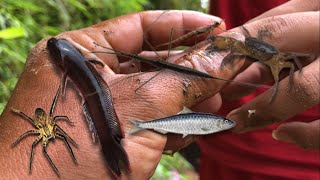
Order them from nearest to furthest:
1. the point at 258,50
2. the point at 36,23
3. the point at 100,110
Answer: the point at 100,110
the point at 258,50
the point at 36,23

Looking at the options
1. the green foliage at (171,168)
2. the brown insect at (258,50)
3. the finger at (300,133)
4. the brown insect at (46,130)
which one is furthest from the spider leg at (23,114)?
the green foliage at (171,168)

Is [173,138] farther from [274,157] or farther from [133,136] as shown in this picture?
[274,157]

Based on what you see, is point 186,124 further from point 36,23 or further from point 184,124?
point 36,23

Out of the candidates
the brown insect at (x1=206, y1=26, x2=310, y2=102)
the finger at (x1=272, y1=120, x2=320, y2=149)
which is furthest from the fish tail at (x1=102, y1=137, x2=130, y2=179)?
the finger at (x1=272, y1=120, x2=320, y2=149)

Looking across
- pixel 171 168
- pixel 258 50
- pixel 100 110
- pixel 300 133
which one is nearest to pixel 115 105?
pixel 100 110

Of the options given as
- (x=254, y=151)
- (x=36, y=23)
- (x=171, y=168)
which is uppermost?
(x=36, y=23)

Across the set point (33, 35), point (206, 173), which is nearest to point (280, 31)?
point (206, 173)

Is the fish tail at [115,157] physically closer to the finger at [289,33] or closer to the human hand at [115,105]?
the human hand at [115,105]
